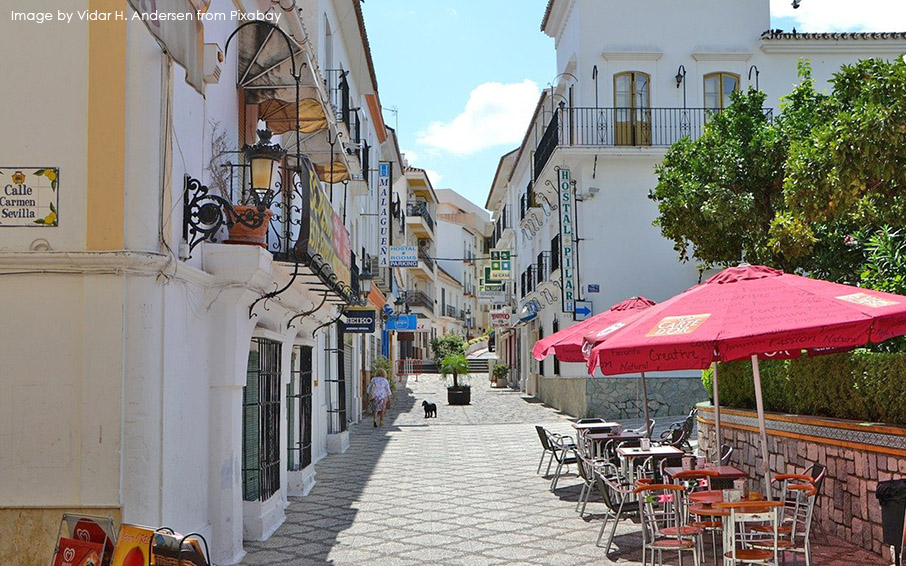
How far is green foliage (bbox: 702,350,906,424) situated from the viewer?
26.3 ft

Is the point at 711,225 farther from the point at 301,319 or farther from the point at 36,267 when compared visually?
the point at 36,267

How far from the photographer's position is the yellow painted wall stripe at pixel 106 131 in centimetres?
648

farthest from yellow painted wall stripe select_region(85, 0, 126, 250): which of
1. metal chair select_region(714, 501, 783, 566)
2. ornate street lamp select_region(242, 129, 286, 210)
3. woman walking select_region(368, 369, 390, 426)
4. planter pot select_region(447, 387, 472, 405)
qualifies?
planter pot select_region(447, 387, 472, 405)

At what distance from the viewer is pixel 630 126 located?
77.1 feet

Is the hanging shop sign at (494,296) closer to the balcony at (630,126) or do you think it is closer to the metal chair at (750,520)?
the balcony at (630,126)

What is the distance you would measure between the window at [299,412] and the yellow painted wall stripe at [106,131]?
5.78 meters

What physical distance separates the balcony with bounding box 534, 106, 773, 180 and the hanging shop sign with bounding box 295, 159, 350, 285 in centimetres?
1201

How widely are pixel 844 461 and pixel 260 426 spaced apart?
19.3 feet

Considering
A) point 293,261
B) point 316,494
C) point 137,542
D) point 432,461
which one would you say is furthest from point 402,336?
point 137,542

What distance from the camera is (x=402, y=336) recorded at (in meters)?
55.9

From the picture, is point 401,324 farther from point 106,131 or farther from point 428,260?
point 106,131

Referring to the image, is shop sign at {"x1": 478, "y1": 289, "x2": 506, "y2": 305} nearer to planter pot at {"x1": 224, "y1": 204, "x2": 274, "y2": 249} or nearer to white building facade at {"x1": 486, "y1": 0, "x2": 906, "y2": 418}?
white building facade at {"x1": 486, "y1": 0, "x2": 906, "y2": 418}

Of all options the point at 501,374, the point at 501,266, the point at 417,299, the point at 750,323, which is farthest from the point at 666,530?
the point at 417,299

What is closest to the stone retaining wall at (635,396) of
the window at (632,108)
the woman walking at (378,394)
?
the woman walking at (378,394)
